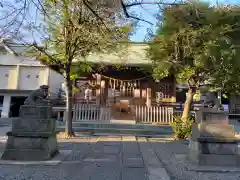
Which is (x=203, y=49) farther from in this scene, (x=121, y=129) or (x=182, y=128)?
(x=121, y=129)

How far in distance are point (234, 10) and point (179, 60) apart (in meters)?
3.07

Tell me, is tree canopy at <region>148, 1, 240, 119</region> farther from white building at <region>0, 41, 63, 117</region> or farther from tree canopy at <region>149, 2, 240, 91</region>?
white building at <region>0, 41, 63, 117</region>

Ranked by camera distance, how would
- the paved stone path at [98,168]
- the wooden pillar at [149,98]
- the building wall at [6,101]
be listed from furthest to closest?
the building wall at [6,101]
the wooden pillar at [149,98]
the paved stone path at [98,168]

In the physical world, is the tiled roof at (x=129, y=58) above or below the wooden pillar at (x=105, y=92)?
above

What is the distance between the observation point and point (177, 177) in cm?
585

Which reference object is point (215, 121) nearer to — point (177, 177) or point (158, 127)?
point (177, 177)

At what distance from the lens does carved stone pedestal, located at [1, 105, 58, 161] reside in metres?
7.14

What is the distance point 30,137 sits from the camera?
7.22 meters

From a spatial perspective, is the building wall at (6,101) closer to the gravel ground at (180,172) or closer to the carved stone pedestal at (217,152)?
the gravel ground at (180,172)

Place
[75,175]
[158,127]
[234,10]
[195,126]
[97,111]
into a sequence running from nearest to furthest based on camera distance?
[75,175], [195,126], [234,10], [158,127], [97,111]

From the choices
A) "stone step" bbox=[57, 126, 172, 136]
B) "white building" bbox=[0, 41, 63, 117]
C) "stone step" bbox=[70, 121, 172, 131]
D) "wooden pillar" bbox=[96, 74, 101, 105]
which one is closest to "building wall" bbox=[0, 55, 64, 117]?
"white building" bbox=[0, 41, 63, 117]

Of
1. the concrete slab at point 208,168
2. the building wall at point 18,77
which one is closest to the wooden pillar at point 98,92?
the building wall at point 18,77

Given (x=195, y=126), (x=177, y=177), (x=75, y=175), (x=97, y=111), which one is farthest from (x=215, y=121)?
(x=97, y=111)

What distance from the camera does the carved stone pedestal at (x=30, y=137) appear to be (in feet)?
23.4
